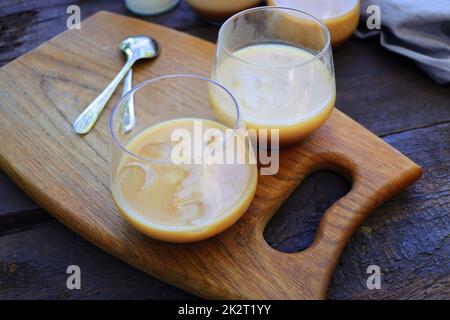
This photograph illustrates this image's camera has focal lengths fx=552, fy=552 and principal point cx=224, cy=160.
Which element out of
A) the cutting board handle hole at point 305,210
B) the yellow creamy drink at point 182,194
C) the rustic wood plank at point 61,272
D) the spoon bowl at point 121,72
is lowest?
the rustic wood plank at point 61,272

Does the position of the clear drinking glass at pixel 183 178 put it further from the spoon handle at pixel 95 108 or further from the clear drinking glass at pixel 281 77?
the spoon handle at pixel 95 108

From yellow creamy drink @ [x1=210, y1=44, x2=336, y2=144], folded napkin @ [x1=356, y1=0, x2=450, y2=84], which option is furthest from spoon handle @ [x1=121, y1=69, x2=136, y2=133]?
folded napkin @ [x1=356, y1=0, x2=450, y2=84]

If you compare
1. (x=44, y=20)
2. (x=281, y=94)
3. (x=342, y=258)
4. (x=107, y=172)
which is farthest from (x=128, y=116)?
(x=44, y=20)

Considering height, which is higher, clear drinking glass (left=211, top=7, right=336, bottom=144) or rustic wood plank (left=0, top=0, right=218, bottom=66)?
clear drinking glass (left=211, top=7, right=336, bottom=144)

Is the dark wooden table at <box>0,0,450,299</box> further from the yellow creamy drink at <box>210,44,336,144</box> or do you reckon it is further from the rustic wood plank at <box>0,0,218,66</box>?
the rustic wood plank at <box>0,0,218,66</box>

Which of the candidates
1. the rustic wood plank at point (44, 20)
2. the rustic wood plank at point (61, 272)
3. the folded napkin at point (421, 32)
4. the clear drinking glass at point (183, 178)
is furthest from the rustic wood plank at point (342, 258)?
the rustic wood plank at point (44, 20)

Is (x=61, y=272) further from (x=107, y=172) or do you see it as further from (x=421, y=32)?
(x=421, y=32)

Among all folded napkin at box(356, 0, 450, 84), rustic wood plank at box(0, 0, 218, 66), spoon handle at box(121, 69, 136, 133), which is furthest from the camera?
rustic wood plank at box(0, 0, 218, 66)

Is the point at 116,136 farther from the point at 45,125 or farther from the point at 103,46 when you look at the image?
the point at 103,46
